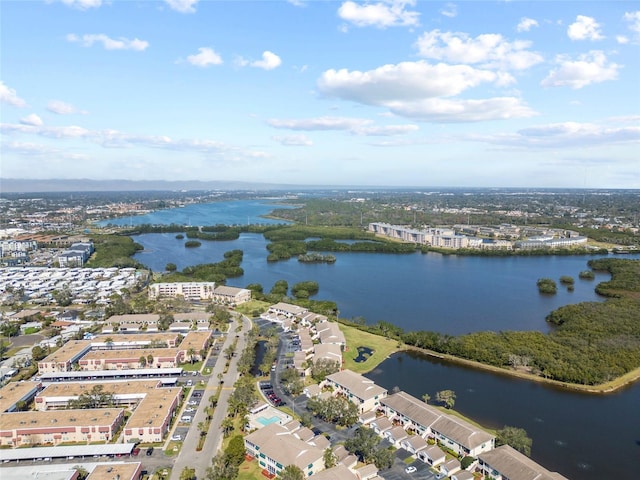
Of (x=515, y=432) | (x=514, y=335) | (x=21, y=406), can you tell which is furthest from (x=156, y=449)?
(x=514, y=335)

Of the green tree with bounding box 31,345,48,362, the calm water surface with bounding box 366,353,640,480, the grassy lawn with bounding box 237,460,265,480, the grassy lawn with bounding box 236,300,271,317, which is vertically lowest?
the calm water surface with bounding box 366,353,640,480

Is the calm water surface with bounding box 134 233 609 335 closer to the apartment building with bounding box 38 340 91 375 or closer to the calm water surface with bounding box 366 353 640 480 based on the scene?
the calm water surface with bounding box 366 353 640 480

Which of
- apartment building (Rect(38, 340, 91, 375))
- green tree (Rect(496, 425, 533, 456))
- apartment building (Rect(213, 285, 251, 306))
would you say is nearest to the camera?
green tree (Rect(496, 425, 533, 456))

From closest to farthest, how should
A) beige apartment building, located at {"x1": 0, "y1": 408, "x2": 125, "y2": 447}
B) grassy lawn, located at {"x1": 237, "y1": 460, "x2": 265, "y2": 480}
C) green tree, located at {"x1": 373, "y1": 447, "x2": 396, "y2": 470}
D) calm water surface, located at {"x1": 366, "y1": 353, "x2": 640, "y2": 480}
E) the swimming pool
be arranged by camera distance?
1. grassy lawn, located at {"x1": 237, "y1": 460, "x2": 265, "y2": 480}
2. green tree, located at {"x1": 373, "y1": 447, "x2": 396, "y2": 470}
3. calm water surface, located at {"x1": 366, "y1": 353, "x2": 640, "y2": 480}
4. beige apartment building, located at {"x1": 0, "y1": 408, "x2": 125, "y2": 447}
5. the swimming pool

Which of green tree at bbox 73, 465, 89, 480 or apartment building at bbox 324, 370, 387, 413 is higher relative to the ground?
apartment building at bbox 324, 370, 387, 413

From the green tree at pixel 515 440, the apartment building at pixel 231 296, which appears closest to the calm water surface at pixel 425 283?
the apartment building at pixel 231 296

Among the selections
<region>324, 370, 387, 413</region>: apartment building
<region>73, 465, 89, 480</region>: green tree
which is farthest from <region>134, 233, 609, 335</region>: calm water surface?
<region>73, 465, 89, 480</region>: green tree

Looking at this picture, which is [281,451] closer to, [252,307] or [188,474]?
[188,474]

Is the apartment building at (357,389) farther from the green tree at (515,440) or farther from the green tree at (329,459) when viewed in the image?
the green tree at (515,440)
